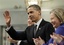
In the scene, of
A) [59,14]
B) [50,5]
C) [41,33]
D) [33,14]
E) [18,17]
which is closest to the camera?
[59,14]

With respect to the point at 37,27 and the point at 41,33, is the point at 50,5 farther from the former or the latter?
the point at 41,33

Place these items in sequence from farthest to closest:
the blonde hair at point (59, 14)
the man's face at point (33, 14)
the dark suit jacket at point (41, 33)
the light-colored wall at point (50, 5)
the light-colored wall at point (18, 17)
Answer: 1. the light-colored wall at point (18, 17)
2. the light-colored wall at point (50, 5)
3. the man's face at point (33, 14)
4. the dark suit jacket at point (41, 33)
5. the blonde hair at point (59, 14)

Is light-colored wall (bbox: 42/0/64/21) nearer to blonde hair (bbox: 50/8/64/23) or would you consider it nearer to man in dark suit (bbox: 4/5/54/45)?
man in dark suit (bbox: 4/5/54/45)

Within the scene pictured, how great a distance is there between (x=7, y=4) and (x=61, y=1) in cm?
182

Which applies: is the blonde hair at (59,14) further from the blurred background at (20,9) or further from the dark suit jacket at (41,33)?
the blurred background at (20,9)

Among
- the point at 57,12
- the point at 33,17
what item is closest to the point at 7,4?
the point at 33,17

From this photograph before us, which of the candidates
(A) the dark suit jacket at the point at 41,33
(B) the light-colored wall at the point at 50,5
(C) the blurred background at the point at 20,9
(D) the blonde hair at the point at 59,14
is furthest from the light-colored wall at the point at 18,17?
(D) the blonde hair at the point at 59,14

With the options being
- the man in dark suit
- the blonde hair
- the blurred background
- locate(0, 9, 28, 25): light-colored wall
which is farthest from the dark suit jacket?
locate(0, 9, 28, 25): light-colored wall

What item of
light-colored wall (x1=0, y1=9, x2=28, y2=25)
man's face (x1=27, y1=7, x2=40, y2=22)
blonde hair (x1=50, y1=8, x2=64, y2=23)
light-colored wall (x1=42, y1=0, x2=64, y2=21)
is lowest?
light-colored wall (x1=0, y1=9, x2=28, y2=25)

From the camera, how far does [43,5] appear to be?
7336 mm

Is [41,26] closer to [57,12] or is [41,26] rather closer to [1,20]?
[57,12]

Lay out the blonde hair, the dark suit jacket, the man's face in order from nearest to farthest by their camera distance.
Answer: the blonde hair → the dark suit jacket → the man's face

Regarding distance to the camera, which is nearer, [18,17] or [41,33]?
[41,33]

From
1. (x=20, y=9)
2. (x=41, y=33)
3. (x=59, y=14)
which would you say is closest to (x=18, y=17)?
(x=20, y=9)
